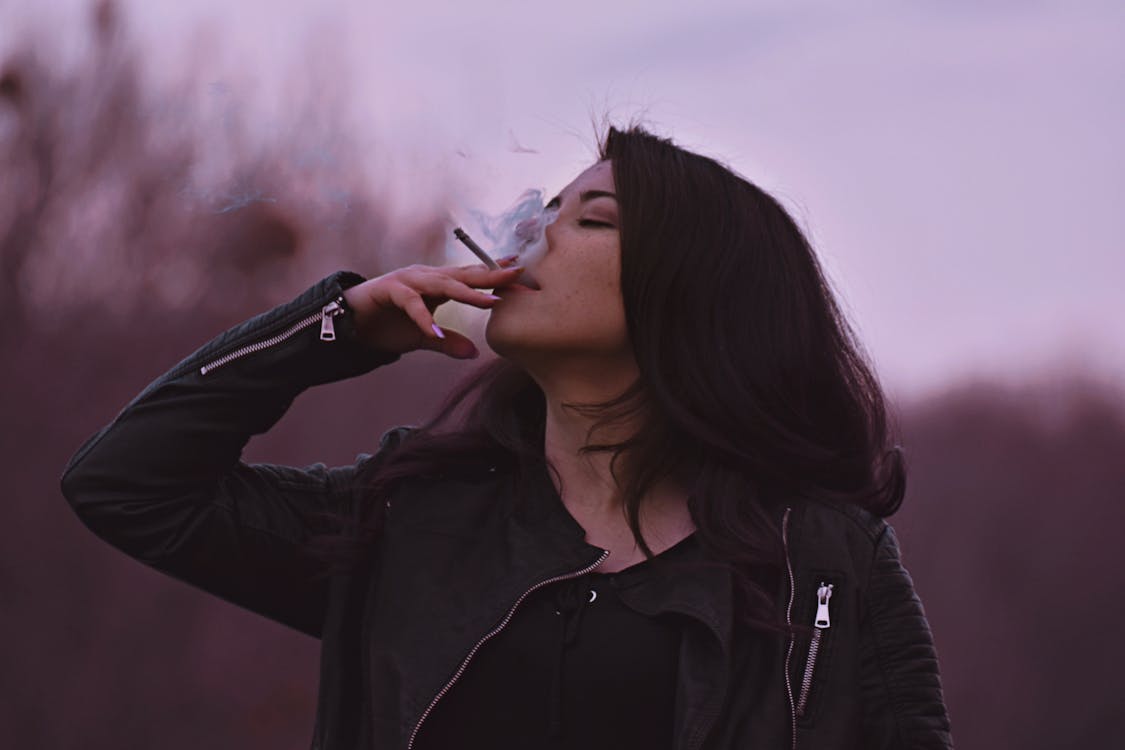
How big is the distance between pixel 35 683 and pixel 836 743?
5.02 m

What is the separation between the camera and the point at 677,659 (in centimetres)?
173

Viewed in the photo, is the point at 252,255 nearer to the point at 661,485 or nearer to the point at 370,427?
the point at 370,427

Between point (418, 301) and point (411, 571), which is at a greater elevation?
point (418, 301)

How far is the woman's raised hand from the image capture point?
1900mm

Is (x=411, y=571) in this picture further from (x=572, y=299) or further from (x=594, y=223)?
(x=594, y=223)

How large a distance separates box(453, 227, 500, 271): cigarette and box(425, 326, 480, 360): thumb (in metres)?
0.14

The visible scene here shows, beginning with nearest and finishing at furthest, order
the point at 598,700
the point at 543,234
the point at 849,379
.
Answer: the point at 598,700
the point at 543,234
the point at 849,379

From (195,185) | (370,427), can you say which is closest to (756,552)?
(195,185)

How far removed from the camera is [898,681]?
1739 mm

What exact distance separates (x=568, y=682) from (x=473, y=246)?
67 cm

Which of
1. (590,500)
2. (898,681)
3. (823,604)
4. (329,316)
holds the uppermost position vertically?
(329,316)

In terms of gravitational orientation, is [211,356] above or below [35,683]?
above

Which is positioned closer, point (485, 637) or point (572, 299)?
point (485, 637)

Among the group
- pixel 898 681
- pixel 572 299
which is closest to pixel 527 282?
pixel 572 299
